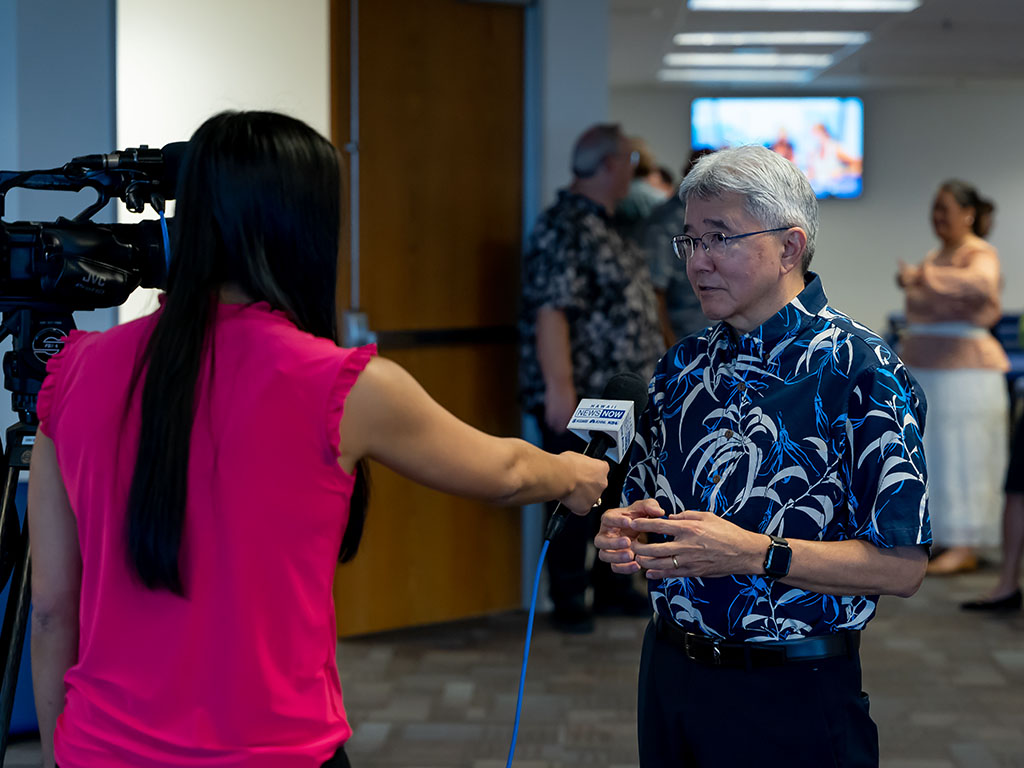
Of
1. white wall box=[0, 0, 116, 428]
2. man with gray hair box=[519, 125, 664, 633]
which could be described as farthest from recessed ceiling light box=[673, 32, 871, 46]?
white wall box=[0, 0, 116, 428]

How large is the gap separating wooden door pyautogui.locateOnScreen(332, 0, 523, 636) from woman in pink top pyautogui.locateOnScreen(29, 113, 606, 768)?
2746 mm

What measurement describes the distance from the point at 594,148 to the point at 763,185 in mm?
2505

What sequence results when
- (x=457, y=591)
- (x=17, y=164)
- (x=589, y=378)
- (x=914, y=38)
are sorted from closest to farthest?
(x=17, y=164), (x=589, y=378), (x=457, y=591), (x=914, y=38)

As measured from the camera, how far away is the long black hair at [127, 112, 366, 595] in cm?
105

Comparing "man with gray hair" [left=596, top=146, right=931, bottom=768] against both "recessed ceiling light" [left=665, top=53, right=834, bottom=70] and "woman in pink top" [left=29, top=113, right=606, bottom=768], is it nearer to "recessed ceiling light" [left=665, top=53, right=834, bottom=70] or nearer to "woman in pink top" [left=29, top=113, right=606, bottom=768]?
"woman in pink top" [left=29, top=113, right=606, bottom=768]

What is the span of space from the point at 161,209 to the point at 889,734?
2.49 m

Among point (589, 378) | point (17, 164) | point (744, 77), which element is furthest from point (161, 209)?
point (744, 77)

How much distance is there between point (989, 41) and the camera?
29.0 ft

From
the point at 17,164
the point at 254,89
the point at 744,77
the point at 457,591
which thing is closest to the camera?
the point at 17,164

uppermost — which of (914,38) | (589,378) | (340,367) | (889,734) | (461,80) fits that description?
(914,38)

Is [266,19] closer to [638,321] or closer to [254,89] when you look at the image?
[254,89]

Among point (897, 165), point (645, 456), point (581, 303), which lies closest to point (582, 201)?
point (581, 303)

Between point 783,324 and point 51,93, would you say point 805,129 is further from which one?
point 783,324

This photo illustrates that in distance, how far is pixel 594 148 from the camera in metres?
3.94
